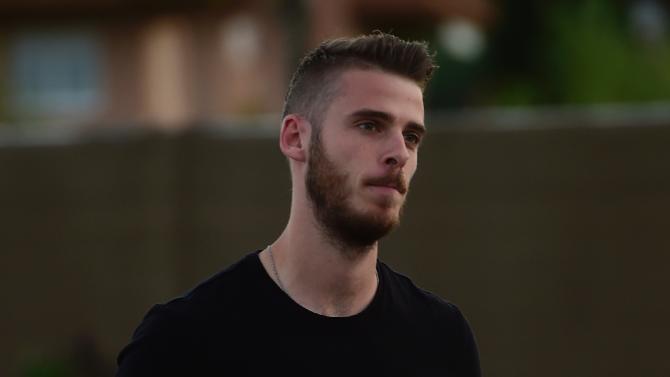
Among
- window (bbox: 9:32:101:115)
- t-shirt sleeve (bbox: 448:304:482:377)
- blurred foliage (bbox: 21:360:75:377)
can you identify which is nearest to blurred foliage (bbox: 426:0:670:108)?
window (bbox: 9:32:101:115)

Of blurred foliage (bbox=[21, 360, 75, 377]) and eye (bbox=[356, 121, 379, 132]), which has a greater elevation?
eye (bbox=[356, 121, 379, 132])

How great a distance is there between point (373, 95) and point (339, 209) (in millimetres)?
307

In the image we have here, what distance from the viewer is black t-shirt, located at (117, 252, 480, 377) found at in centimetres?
340

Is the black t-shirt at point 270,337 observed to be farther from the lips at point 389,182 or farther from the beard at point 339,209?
the lips at point 389,182

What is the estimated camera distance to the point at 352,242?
354 cm

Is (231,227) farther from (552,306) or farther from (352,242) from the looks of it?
(352,242)

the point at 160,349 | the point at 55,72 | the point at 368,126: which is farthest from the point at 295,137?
the point at 55,72

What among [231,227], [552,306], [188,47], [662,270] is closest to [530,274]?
[552,306]

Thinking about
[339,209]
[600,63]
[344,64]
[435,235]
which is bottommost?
[435,235]

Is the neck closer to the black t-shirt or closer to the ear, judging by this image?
the black t-shirt

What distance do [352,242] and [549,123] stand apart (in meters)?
6.15

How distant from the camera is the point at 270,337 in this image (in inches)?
137

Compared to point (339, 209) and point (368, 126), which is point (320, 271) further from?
point (368, 126)

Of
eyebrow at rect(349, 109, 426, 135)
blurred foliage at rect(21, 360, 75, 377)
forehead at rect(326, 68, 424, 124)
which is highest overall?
forehead at rect(326, 68, 424, 124)
